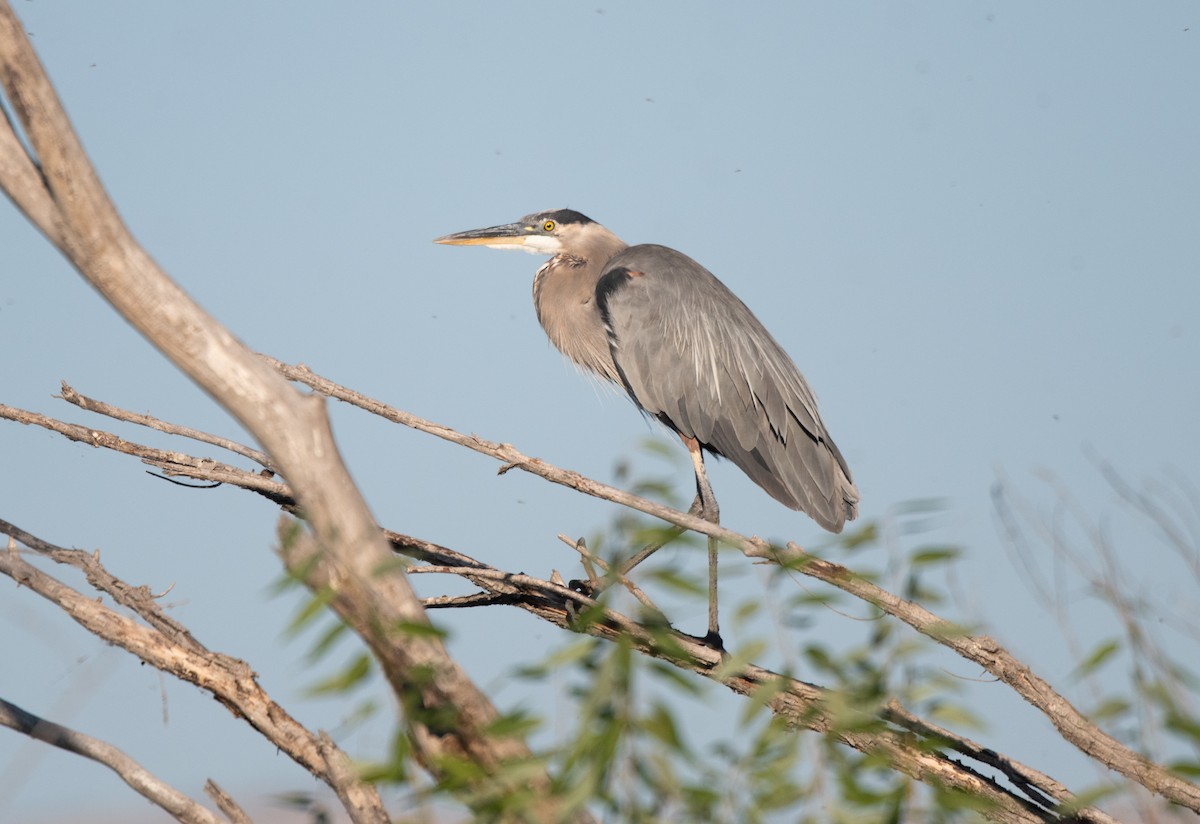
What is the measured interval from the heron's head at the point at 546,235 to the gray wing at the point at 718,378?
0.63 meters

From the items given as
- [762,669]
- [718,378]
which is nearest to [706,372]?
[718,378]

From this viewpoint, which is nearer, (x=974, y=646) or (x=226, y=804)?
(x=226, y=804)

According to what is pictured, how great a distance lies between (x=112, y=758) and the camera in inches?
109

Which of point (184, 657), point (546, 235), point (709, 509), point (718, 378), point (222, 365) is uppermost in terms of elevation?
point (546, 235)

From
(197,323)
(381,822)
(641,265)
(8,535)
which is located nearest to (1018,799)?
(381,822)

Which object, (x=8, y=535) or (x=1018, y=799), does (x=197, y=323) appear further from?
(x=1018, y=799)

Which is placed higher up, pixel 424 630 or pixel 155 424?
pixel 155 424

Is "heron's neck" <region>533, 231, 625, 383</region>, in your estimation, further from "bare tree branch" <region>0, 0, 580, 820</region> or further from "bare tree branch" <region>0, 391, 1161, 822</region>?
"bare tree branch" <region>0, 0, 580, 820</region>

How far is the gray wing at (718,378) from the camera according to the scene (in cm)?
568

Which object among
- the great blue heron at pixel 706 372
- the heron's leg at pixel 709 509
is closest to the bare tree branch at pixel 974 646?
the heron's leg at pixel 709 509

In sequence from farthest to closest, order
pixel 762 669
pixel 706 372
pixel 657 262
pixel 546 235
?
pixel 546 235, pixel 657 262, pixel 706 372, pixel 762 669

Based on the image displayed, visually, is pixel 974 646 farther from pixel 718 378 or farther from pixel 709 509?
pixel 718 378

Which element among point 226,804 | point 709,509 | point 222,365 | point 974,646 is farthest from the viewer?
point 709,509

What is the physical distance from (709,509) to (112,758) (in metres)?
3.30
